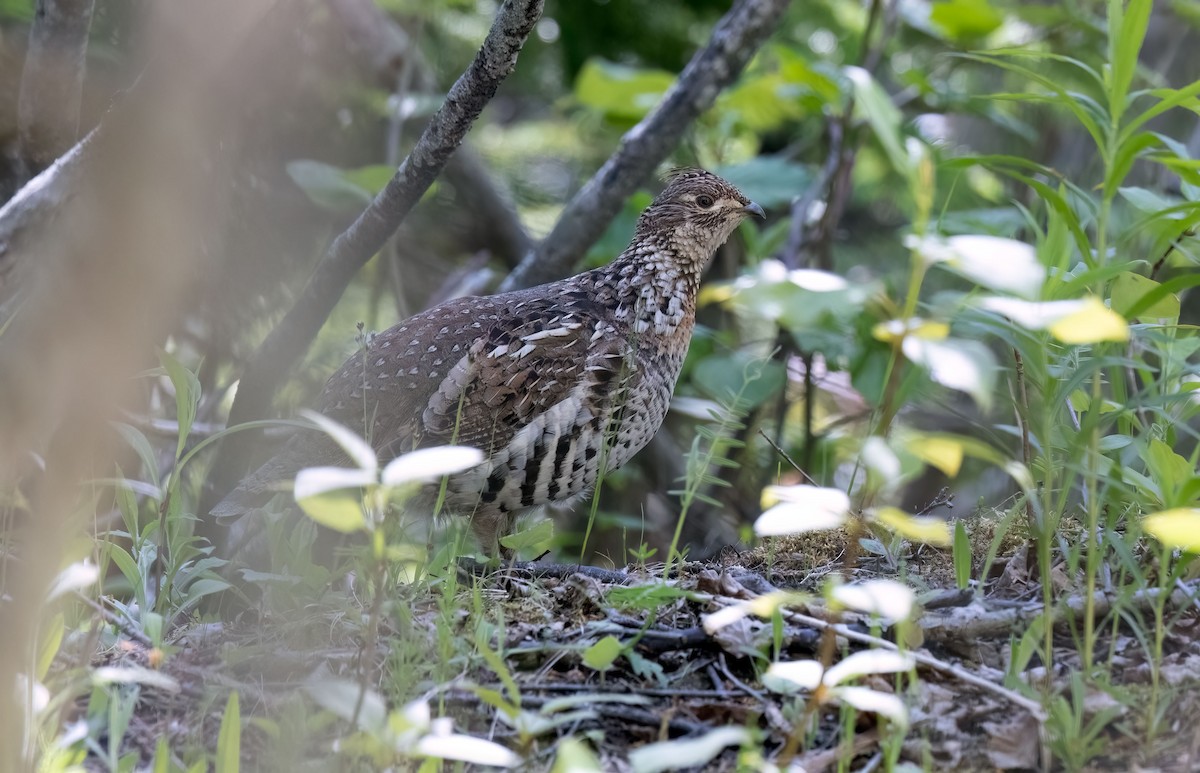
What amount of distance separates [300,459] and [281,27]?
1772 mm

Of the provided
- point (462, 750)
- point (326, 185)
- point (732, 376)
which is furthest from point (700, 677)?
point (326, 185)

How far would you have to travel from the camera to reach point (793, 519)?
2252mm

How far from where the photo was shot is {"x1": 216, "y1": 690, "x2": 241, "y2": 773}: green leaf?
94.8 inches

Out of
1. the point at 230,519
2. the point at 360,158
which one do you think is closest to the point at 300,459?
the point at 230,519

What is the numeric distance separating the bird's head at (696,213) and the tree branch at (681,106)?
0.55 m

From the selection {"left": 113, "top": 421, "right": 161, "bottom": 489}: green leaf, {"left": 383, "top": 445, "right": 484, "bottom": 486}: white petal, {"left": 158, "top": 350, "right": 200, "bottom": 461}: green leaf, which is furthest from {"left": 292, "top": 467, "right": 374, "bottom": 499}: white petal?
{"left": 113, "top": 421, "right": 161, "bottom": 489}: green leaf

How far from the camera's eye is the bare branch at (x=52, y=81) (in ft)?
14.6

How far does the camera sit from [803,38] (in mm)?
8852

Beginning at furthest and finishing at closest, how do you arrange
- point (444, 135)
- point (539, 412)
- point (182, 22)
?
1. point (539, 412)
2. point (444, 135)
3. point (182, 22)

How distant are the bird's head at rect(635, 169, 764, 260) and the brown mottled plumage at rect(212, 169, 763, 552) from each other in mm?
435

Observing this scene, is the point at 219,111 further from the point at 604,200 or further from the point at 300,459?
the point at 604,200

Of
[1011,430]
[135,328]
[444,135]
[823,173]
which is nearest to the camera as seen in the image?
[135,328]

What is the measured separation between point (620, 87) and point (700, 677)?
4700 mm

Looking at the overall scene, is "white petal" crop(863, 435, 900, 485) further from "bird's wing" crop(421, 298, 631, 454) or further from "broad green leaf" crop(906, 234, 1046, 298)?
"bird's wing" crop(421, 298, 631, 454)
